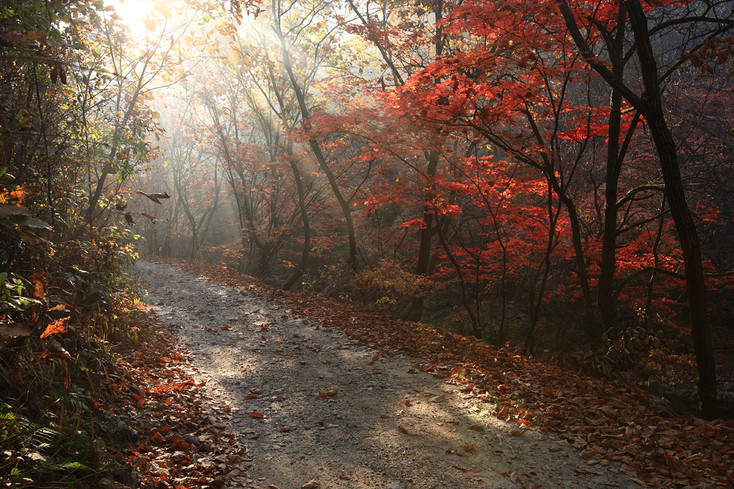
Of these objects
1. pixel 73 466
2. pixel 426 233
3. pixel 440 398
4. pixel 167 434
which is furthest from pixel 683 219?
pixel 73 466

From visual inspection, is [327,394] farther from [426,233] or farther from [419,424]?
[426,233]

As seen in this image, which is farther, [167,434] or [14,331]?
[167,434]

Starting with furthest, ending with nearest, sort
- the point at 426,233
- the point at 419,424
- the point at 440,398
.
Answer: the point at 426,233, the point at 440,398, the point at 419,424

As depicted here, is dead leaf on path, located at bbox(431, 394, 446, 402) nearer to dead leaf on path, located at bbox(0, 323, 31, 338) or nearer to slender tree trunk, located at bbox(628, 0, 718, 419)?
slender tree trunk, located at bbox(628, 0, 718, 419)

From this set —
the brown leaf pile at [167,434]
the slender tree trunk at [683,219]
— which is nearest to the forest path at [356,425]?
the brown leaf pile at [167,434]

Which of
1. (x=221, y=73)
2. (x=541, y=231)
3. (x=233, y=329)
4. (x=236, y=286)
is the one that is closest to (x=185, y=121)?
(x=221, y=73)

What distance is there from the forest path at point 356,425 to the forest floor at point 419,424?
0.02 metres

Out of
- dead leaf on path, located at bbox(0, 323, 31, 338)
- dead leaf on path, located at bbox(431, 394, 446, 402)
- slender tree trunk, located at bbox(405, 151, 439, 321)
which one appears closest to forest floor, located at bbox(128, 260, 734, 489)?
dead leaf on path, located at bbox(431, 394, 446, 402)

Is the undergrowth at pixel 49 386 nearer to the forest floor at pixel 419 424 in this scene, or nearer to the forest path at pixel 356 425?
the forest floor at pixel 419 424

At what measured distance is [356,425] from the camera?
4723mm

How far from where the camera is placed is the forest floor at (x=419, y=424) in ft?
12.1

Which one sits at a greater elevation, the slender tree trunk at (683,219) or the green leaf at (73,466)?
the slender tree trunk at (683,219)

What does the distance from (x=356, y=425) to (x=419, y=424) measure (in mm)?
696

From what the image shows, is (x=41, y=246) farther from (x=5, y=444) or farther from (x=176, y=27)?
(x=176, y=27)
